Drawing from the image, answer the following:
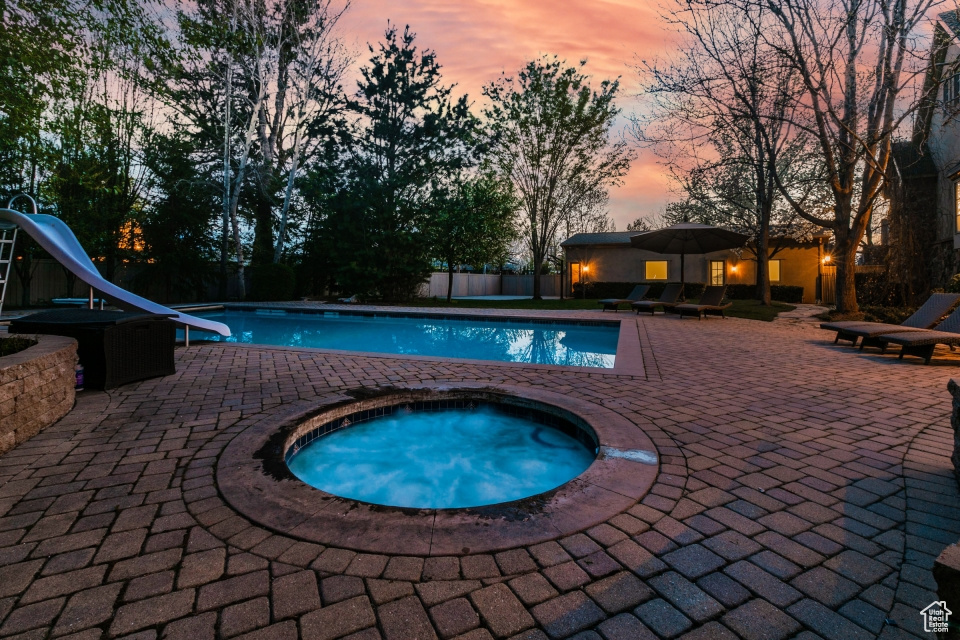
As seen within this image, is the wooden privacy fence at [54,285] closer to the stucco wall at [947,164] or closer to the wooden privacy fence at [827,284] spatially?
the stucco wall at [947,164]

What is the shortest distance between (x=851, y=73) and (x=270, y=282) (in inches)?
751

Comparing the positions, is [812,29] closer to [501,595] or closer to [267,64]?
[501,595]

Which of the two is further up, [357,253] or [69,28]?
[69,28]

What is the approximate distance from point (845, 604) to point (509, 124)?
20.0 m

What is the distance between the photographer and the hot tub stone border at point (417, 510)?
181 cm

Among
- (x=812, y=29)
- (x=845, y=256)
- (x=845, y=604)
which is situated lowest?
(x=845, y=604)

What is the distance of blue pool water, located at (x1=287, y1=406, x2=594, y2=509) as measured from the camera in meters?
3.12

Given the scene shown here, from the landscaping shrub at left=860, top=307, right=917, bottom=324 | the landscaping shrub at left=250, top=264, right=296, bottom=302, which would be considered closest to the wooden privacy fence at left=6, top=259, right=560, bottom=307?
the landscaping shrub at left=250, top=264, right=296, bottom=302

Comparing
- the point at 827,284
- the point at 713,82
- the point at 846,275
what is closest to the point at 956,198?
the point at 846,275

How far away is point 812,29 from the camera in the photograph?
961 centimetres

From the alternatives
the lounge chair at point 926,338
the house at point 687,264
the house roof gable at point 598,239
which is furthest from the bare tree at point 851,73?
the house roof gable at point 598,239

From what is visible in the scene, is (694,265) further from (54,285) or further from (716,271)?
(54,285)

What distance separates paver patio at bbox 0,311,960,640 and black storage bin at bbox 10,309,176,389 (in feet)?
2.90

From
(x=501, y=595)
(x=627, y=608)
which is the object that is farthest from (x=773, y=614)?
(x=501, y=595)
